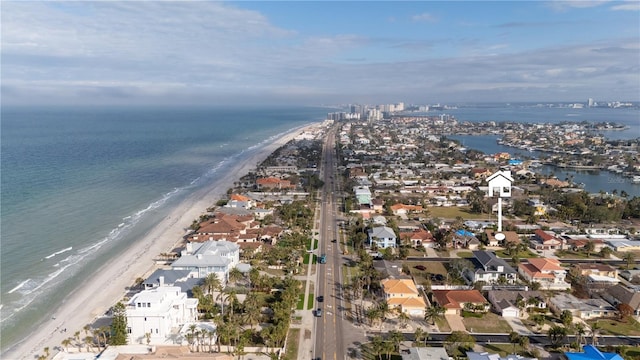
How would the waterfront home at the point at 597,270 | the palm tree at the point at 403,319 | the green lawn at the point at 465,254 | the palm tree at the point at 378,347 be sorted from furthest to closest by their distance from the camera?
the green lawn at the point at 465,254 < the waterfront home at the point at 597,270 < the palm tree at the point at 403,319 < the palm tree at the point at 378,347

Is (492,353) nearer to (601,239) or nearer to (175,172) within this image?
(601,239)

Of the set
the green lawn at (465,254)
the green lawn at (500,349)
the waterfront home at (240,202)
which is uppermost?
the waterfront home at (240,202)

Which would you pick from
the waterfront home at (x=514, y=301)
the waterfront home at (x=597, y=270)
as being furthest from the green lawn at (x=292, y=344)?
the waterfront home at (x=597, y=270)

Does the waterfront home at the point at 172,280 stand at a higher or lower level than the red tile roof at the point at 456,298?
higher

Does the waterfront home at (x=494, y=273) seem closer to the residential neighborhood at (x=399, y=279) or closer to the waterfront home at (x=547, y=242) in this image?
the residential neighborhood at (x=399, y=279)

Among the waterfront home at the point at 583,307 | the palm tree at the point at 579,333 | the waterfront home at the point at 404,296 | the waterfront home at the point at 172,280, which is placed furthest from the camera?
the waterfront home at the point at 172,280

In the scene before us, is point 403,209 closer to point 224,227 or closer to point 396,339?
point 224,227

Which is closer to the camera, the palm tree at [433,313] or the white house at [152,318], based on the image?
the white house at [152,318]

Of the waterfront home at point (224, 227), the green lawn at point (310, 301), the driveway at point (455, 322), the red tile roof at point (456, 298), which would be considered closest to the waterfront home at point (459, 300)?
the red tile roof at point (456, 298)

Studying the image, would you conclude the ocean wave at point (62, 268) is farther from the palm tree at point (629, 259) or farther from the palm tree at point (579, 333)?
the palm tree at point (629, 259)
